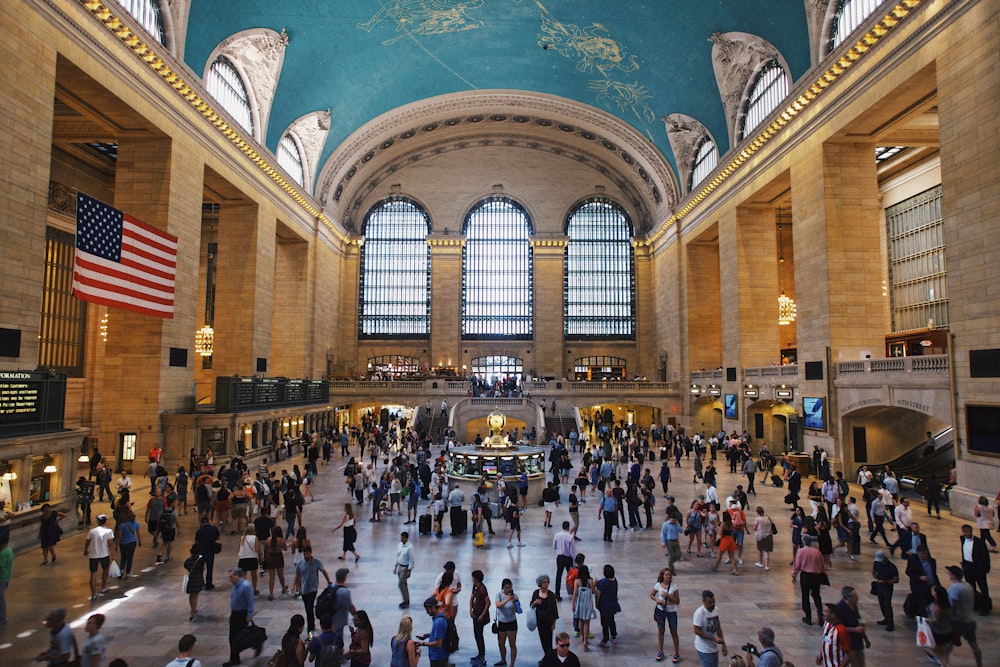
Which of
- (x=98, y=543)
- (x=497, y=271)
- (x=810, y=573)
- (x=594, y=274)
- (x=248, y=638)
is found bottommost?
(x=248, y=638)

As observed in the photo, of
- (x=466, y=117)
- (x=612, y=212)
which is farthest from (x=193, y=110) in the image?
(x=612, y=212)

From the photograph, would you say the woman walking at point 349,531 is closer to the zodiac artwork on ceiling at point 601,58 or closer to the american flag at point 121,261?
the american flag at point 121,261

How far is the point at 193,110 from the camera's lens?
20.5 metres

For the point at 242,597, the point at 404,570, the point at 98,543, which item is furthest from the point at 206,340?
the point at 242,597

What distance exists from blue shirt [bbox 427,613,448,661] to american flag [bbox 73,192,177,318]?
12.6 meters

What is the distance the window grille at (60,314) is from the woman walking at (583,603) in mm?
24130

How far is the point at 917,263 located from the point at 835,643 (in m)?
26.9

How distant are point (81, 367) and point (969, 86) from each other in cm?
3134

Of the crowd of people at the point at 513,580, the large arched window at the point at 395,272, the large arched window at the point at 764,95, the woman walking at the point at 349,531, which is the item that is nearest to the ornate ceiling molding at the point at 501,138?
the large arched window at the point at 395,272

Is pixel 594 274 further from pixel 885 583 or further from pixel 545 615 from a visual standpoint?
pixel 545 615

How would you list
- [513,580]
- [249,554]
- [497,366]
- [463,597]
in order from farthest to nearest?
[497,366] < [513,580] < [463,597] < [249,554]

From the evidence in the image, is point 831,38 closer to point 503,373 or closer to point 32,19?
point 32,19

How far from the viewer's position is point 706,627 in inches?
231

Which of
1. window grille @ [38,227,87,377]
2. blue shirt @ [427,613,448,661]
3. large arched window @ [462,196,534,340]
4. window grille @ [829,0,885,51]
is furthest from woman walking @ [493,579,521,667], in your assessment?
large arched window @ [462,196,534,340]
